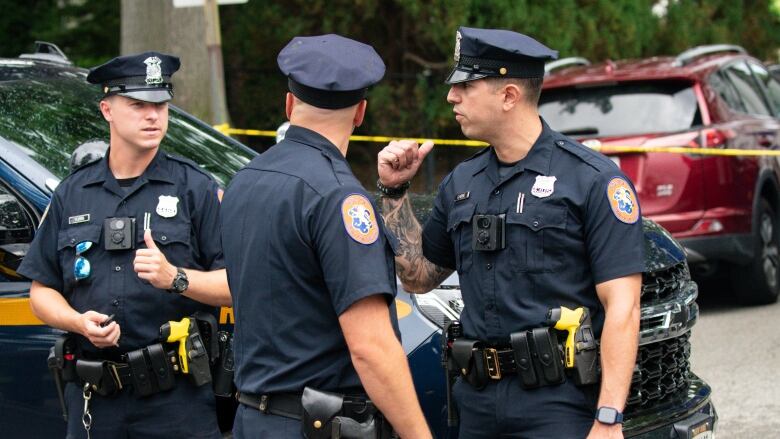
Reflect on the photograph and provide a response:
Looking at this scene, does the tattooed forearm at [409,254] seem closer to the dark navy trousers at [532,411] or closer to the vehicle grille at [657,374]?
the dark navy trousers at [532,411]

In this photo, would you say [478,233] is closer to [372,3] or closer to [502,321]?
[502,321]

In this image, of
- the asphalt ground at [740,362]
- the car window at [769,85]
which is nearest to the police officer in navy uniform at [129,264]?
the asphalt ground at [740,362]

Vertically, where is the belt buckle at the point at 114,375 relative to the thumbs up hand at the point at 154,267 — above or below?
below

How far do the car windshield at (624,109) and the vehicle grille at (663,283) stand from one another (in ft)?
12.8

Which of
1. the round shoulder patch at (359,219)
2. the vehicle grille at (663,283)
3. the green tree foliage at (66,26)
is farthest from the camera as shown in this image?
the green tree foliage at (66,26)

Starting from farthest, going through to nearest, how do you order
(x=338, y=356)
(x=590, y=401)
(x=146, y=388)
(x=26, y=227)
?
1. (x=26, y=227)
2. (x=146, y=388)
3. (x=590, y=401)
4. (x=338, y=356)

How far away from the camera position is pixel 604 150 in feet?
26.0

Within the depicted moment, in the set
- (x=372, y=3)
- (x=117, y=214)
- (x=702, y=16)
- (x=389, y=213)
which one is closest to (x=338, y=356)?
(x=389, y=213)

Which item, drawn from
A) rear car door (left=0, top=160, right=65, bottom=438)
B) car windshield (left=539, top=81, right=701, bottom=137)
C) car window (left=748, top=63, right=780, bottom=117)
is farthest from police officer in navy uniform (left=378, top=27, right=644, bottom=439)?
car window (left=748, top=63, right=780, bottom=117)

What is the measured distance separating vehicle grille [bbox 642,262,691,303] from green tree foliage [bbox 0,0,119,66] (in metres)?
10.3

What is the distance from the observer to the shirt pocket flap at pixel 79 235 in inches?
148

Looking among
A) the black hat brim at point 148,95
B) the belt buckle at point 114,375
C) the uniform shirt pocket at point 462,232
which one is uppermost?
the black hat brim at point 148,95

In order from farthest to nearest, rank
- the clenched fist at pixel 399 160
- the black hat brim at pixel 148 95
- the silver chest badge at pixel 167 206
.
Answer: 1. the black hat brim at pixel 148 95
2. the silver chest badge at pixel 167 206
3. the clenched fist at pixel 399 160

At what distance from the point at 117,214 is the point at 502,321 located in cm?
127
